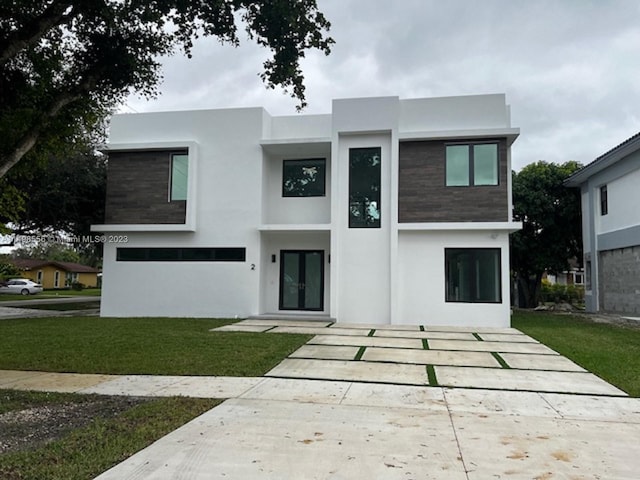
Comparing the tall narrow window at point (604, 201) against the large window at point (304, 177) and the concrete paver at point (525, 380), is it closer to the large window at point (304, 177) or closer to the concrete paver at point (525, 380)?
the large window at point (304, 177)

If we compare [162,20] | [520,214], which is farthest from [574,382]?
[520,214]

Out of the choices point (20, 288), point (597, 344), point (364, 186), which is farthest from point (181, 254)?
point (20, 288)

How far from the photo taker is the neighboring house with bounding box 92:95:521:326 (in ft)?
46.3

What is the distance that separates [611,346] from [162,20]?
34.5ft

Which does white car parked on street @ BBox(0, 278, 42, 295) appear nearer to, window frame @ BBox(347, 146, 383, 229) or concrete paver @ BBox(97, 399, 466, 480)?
window frame @ BBox(347, 146, 383, 229)

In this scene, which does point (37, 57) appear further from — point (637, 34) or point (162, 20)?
point (637, 34)

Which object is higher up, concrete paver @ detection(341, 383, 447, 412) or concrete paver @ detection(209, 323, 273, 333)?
concrete paver @ detection(209, 323, 273, 333)

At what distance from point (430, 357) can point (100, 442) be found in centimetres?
602

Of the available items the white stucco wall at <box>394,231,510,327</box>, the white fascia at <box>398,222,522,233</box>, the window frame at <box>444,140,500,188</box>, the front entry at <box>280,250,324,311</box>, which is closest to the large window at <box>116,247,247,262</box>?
the front entry at <box>280,250,324,311</box>

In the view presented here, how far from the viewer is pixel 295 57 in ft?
26.6

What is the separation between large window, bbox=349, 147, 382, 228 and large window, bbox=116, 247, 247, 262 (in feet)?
12.2

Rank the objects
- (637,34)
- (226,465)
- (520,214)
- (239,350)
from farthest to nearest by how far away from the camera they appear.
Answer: (520,214)
(637,34)
(239,350)
(226,465)

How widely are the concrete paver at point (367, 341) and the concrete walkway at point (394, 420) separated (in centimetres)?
120

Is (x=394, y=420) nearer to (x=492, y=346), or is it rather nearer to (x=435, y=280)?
(x=492, y=346)
